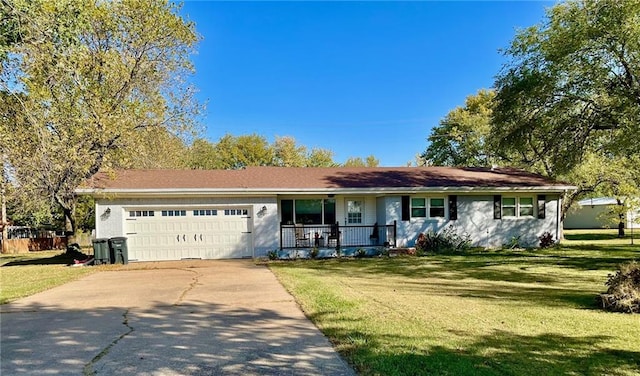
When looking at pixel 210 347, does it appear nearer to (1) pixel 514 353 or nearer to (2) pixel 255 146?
(1) pixel 514 353

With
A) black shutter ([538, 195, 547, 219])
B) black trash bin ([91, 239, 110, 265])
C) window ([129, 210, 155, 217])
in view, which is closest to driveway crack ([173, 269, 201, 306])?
black trash bin ([91, 239, 110, 265])

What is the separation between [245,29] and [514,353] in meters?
17.9

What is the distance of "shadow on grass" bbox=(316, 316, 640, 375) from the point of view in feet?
13.7

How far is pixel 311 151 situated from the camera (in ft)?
168

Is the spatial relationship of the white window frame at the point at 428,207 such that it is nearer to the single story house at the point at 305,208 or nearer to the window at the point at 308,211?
the single story house at the point at 305,208

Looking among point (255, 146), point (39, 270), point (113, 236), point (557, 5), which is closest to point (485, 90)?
point (557, 5)

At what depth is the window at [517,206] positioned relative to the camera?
18.0 metres

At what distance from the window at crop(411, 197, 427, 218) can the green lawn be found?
5.25 metres

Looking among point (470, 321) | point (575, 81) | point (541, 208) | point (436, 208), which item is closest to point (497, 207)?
point (541, 208)

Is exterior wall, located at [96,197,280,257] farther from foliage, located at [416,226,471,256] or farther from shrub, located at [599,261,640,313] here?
shrub, located at [599,261,640,313]

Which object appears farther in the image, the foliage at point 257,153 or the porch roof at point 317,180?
the foliage at point 257,153

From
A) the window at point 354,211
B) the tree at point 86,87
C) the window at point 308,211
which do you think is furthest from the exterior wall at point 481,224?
the tree at point 86,87

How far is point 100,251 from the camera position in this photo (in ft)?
46.4

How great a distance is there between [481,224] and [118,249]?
14.6 metres
